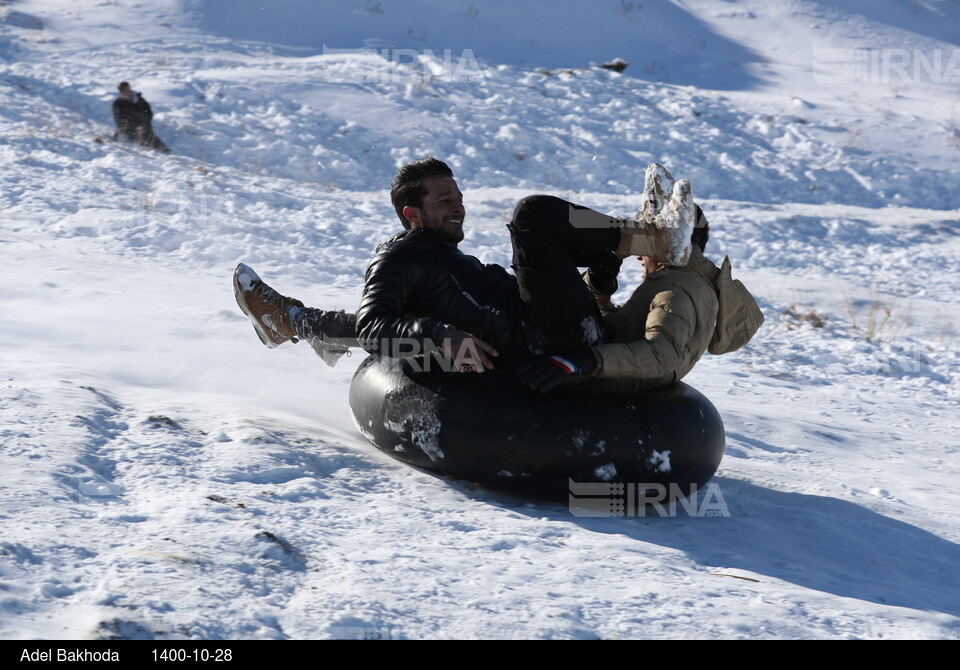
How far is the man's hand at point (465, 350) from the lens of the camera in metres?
3.86

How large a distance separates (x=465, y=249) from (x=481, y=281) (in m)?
5.46

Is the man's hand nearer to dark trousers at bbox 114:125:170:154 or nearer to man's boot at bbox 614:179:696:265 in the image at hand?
man's boot at bbox 614:179:696:265

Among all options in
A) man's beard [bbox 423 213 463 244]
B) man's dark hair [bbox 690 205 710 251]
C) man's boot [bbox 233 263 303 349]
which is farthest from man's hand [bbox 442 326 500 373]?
man's boot [bbox 233 263 303 349]

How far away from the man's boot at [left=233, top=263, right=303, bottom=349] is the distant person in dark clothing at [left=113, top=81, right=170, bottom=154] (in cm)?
769

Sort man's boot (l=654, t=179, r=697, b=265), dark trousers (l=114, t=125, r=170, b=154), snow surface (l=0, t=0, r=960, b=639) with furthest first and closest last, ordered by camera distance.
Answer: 1. dark trousers (l=114, t=125, r=170, b=154)
2. man's boot (l=654, t=179, r=697, b=265)
3. snow surface (l=0, t=0, r=960, b=639)

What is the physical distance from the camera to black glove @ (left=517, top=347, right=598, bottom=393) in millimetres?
3791

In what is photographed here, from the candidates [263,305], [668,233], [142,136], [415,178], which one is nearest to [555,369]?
[668,233]

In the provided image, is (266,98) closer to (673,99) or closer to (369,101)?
(369,101)

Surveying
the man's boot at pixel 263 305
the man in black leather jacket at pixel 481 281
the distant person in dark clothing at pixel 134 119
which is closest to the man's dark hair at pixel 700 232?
the man in black leather jacket at pixel 481 281

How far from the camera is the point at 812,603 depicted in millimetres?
3119

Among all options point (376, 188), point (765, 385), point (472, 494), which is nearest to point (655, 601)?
point (472, 494)

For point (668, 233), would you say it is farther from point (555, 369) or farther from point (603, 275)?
point (555, 369)

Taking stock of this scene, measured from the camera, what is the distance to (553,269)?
3963 mm

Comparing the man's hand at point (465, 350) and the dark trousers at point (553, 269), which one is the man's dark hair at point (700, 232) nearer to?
the dark trousers at point (553, 269)
